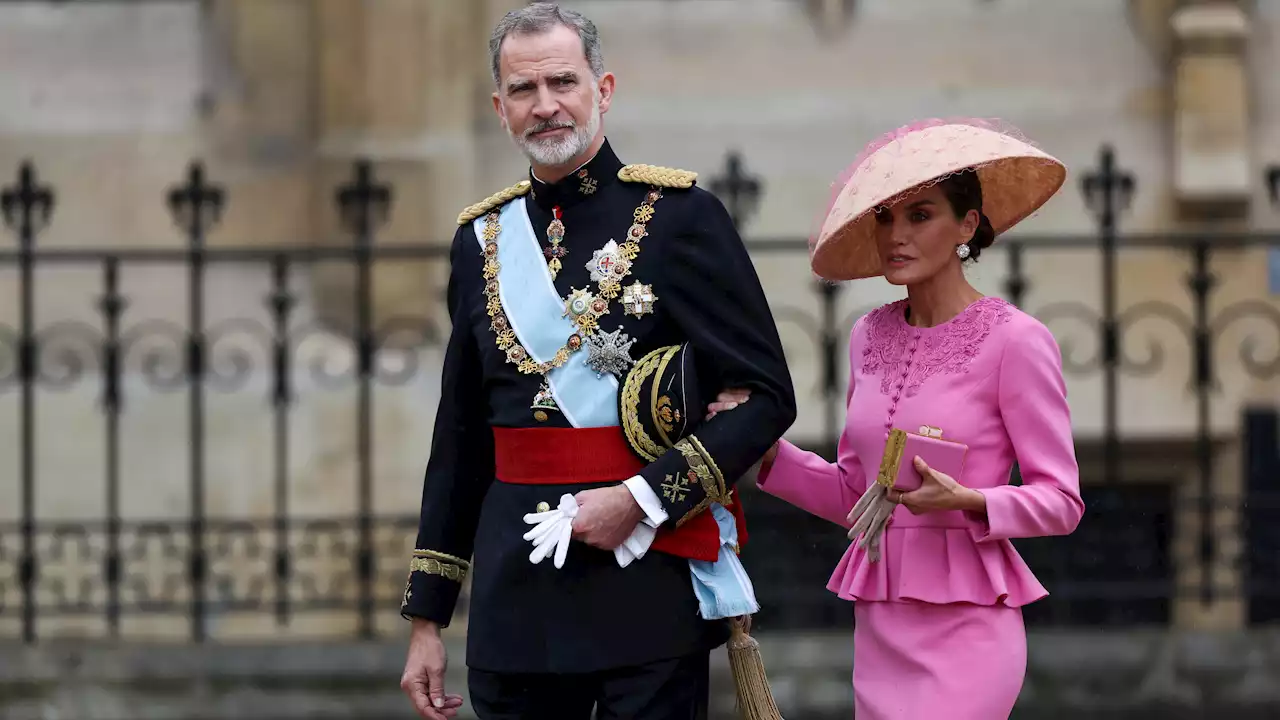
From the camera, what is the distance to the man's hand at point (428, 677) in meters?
3.28

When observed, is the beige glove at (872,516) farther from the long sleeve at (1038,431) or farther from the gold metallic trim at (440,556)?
the gold metallic trim at (440,556)

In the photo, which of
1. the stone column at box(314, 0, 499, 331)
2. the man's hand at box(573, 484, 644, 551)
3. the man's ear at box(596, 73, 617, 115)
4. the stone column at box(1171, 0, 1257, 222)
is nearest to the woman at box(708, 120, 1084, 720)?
the man's hand at box(573, 484, 644, 551)

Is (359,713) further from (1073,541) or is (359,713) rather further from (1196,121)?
(1196,121)

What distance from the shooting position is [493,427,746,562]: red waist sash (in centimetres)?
312

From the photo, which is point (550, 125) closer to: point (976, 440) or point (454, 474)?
point (454, 474)

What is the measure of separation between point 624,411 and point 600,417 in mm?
48

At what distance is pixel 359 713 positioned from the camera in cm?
686

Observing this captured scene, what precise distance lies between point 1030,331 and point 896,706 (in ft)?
2.14

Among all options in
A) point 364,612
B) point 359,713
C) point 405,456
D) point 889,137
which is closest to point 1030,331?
point 889,137

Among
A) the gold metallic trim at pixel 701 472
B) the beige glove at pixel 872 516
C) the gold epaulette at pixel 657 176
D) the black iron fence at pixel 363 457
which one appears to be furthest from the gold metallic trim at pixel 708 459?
the black iron fence at pixel 363 457

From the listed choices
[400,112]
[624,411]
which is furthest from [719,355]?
[400,112]

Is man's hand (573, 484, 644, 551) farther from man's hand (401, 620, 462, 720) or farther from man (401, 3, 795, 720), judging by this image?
man's hand (401, 620, 462, 720)

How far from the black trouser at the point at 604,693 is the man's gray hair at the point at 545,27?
1002 mm

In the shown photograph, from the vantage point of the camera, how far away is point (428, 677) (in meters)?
3.30
